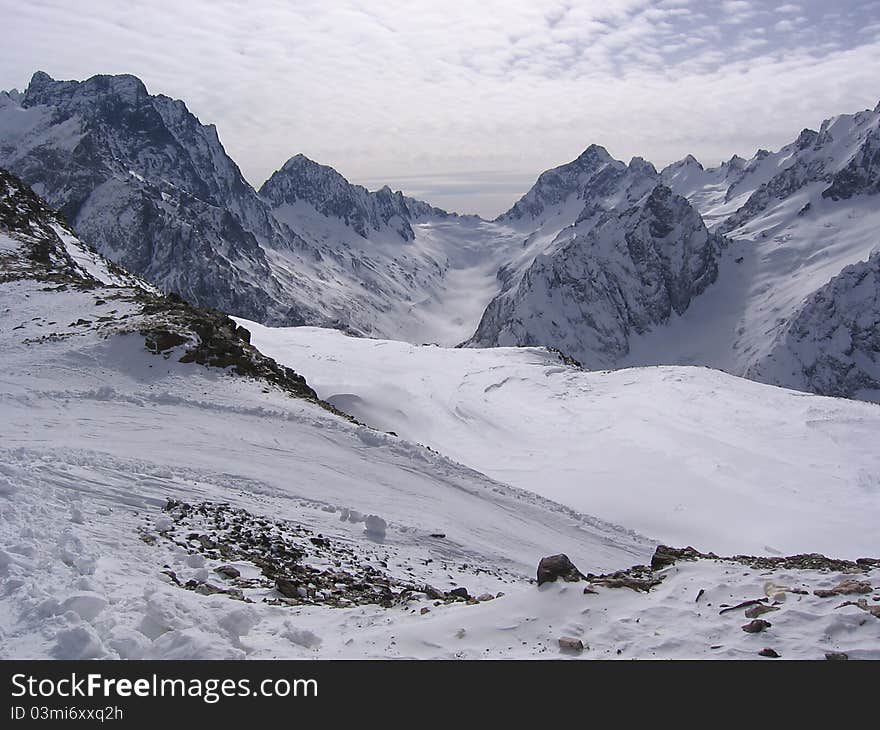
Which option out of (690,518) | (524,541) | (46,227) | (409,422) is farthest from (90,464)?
(46,227)

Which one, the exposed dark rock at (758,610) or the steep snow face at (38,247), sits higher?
the steep snow face at (38,247)

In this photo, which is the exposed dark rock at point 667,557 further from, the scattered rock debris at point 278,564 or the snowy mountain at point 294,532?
the scattered rock debris at point 278,564

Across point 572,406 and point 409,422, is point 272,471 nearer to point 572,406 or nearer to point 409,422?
point 409,422

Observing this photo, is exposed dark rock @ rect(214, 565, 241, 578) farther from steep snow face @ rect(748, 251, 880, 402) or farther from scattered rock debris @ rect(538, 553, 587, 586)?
steep snow face @ rect(748, 251, 880, 402)

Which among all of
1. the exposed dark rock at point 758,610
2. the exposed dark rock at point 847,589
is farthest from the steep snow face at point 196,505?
the exposed dark rock at point 847,589

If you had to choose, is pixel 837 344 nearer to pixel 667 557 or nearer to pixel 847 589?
pixel 667 557

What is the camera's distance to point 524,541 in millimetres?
16734

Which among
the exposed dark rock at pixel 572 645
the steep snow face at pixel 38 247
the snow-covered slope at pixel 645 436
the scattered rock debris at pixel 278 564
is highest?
the steep snow face at pixel 38 247

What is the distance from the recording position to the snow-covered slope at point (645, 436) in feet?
90.2

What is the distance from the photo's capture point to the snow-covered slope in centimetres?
2748

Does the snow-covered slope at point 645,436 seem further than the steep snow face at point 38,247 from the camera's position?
No

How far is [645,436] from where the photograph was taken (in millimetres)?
38188

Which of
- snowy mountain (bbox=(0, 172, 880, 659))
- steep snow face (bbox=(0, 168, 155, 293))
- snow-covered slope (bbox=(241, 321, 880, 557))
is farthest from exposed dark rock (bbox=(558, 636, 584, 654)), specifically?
steep snow face (bbox=(0, 168, 155, 293))

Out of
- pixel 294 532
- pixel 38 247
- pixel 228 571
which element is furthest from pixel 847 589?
pixel 38 247
